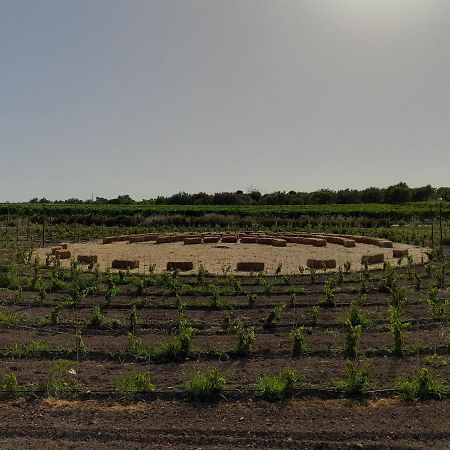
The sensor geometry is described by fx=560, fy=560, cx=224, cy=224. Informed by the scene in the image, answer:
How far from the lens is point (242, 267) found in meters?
18.5

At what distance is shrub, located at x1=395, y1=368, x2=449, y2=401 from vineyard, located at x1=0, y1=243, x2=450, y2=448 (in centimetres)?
2

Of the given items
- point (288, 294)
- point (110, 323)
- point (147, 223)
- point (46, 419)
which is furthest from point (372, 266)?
point (147, 223)

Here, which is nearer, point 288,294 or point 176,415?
point 176,415

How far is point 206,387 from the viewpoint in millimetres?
6836

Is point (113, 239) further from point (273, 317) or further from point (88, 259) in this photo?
point (273, 317)

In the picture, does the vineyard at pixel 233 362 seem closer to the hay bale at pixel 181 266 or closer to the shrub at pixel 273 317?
the shrub at pixel 273 317

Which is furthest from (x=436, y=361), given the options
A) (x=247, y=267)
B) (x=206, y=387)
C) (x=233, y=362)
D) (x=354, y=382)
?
(x=247, y=267)

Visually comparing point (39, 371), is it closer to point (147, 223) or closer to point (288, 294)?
point (288, 294)

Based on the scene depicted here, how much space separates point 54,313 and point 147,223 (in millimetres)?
28748

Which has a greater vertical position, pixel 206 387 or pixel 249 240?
pixel 249 240

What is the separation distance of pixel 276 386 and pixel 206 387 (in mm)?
856

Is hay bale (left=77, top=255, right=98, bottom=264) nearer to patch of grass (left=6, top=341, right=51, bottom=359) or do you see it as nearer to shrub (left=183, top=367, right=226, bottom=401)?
patch of grass (left=6, top=341, right=51, bottom=359)

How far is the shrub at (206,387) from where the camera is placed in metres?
6.81

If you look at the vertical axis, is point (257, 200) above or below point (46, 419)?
above
